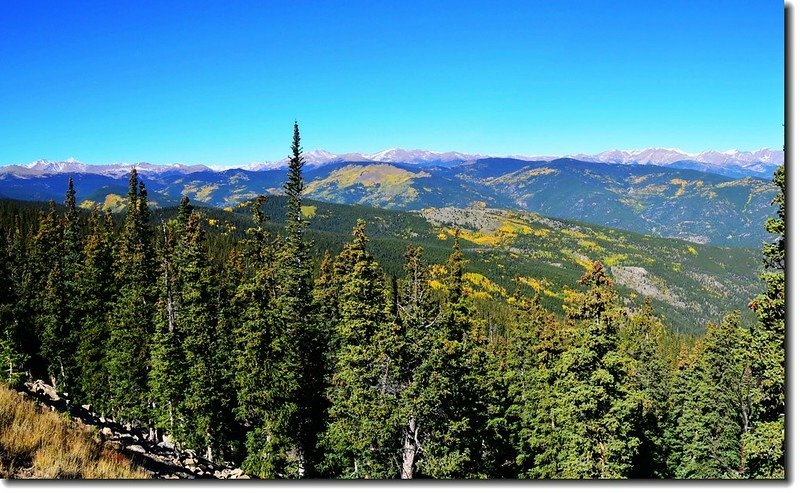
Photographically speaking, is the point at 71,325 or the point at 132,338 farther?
the point at 71,325

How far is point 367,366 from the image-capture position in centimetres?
2183

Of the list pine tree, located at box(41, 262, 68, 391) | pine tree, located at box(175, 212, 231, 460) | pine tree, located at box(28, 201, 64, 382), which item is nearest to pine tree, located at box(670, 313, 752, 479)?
pine tree, located at box(175, 212, 231, 460)

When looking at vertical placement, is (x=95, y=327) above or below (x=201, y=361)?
above

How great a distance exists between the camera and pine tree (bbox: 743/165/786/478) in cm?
1112

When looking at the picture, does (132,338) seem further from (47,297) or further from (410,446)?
(410,446)

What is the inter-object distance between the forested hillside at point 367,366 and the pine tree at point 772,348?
57mm

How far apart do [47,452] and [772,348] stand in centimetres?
1466

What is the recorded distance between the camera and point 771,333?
1171cm

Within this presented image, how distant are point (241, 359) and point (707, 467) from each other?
29672mm

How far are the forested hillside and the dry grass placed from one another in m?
11.9

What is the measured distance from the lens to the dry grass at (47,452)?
24.6 ft

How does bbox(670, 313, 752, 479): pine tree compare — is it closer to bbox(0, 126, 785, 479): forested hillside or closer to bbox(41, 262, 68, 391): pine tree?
bbox(0, 126, 785, 479): forested hillside

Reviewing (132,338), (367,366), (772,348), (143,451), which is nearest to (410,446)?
(367,366)

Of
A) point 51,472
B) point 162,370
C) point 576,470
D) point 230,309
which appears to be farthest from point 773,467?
point 230,309
